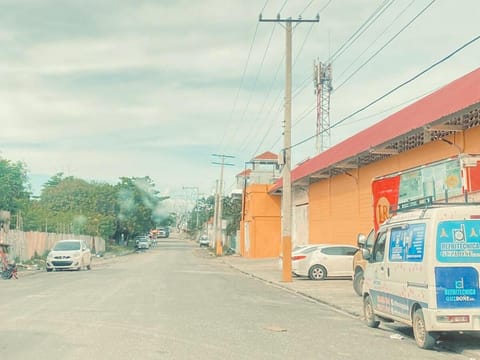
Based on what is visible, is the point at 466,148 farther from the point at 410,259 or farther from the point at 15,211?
the point at 15,211

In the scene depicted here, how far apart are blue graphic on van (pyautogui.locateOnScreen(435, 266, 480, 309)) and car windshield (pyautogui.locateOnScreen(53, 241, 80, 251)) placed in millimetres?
27994

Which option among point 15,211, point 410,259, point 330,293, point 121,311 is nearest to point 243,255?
point 15,211

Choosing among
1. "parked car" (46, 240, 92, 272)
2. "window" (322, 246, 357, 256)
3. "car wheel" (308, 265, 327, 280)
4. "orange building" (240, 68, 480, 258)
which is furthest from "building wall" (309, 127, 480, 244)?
"parked car" (46, 240, 92, 272)

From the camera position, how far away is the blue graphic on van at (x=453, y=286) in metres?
9.94

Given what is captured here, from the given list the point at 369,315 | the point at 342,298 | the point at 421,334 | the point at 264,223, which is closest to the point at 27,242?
the point at 264,223

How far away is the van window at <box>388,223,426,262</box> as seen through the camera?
10.4 metres

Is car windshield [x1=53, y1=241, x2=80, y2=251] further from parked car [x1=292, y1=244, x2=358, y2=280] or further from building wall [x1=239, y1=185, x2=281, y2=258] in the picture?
building wall [x1=239, y1=185, x2=281, y2=258]

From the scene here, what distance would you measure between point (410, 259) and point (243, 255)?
5167 cm

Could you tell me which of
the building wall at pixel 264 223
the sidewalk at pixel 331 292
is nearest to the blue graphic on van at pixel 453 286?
the sidewalk at pixel 331 292

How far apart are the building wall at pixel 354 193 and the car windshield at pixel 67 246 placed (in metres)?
13.1

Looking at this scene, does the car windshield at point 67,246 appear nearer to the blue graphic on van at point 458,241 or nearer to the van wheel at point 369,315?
the van wheel at point 369,315

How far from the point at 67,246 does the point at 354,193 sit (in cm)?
1545

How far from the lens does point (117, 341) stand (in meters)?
10.5

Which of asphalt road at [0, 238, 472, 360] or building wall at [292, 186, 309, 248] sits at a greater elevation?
building wall at [292, 186, 309, 248]
